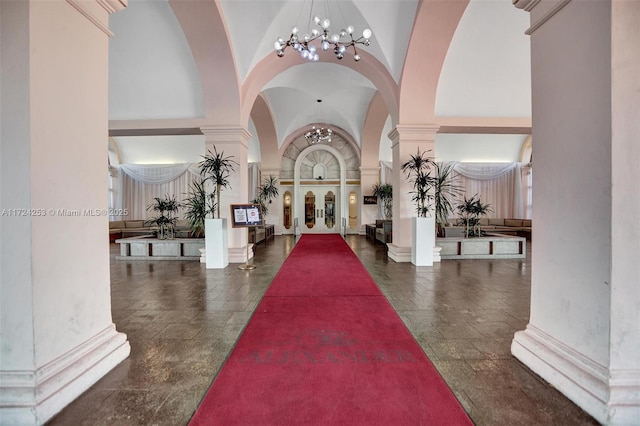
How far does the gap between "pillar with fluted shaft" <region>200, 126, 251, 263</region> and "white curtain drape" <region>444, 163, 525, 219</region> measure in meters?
9.88

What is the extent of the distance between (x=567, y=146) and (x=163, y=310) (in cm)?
419

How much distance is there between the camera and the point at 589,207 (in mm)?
1680

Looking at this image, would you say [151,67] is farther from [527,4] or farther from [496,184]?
[496,184]

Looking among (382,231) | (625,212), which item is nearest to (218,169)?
(382,231)

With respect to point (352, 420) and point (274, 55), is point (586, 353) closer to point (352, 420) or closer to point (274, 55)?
point (352, 420)

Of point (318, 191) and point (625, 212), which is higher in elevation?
point (318, 191)

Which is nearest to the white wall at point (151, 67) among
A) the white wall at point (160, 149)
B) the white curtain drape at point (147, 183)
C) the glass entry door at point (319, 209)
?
the white wall at point (160, 149)

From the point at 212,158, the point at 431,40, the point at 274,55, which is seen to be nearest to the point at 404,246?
the point at 431,40

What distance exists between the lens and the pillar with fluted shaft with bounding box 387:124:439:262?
19.7ft

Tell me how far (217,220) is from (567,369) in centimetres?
531

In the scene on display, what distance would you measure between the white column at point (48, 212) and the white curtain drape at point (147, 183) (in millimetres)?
11003

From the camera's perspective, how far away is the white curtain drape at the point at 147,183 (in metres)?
12.3

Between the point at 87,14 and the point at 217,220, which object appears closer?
the point at 87,14

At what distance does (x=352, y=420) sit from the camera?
5.14ft
